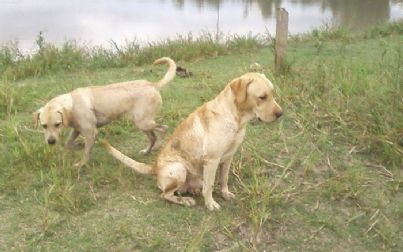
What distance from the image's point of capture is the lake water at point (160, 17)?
41.1 feet

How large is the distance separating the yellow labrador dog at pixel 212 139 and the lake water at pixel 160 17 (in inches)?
298

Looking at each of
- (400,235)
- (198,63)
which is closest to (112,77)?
(198,63)

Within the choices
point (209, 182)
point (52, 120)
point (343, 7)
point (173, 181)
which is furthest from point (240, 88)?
point (343, 7)

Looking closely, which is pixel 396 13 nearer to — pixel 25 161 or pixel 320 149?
pixel 320 149

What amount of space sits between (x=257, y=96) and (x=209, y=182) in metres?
0.75

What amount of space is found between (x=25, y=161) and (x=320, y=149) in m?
2.72

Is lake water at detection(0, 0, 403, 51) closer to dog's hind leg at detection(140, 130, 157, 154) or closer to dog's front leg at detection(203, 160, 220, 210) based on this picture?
dog's hind leg at detection(140, 130, 157, 154)

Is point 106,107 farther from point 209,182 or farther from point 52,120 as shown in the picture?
point 209,182

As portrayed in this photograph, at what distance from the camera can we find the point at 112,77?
7797 mm

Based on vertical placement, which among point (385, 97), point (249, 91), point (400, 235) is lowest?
point (400, 235)

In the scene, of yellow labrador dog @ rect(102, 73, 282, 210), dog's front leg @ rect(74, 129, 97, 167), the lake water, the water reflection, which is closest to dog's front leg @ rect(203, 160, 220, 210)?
yellow labrador dog @ rect(102, 73, 282, 210)

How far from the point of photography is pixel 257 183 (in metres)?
4.07

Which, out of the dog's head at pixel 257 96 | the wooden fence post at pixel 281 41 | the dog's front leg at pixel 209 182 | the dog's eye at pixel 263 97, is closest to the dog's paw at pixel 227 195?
the dog's front leg at pixel 209 182

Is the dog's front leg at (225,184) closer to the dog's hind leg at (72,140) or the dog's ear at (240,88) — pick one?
the dog's ear at (240,88)
